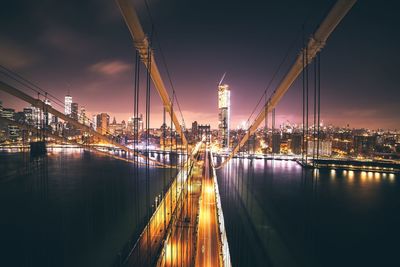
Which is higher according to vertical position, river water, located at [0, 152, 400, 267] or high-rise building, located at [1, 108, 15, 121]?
high-rise building, located at [1, 108, 15, 121]

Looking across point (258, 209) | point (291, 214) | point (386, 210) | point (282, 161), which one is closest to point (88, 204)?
point (258, 209)

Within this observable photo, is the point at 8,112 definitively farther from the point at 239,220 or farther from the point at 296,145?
the point at 296,145

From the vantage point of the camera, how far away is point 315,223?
2075 cm

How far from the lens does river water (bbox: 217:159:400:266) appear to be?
14531 millimetres

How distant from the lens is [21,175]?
111 feet

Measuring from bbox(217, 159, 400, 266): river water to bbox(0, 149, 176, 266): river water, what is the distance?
8.46m

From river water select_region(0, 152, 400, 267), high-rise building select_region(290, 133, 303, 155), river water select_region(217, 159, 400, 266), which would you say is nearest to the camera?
river water select_region(0, 152, 400, 267)

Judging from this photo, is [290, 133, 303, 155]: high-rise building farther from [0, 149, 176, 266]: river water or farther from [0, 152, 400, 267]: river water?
[0, 149, 176, 266]: river water

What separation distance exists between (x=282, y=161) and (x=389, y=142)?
33.4 m

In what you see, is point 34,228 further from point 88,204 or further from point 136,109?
point 136,109

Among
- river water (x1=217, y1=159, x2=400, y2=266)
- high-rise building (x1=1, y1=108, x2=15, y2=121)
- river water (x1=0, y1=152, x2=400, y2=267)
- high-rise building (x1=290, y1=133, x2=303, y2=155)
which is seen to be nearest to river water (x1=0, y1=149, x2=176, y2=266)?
river water (x1=0, y1=152, x2=400, y2=267)

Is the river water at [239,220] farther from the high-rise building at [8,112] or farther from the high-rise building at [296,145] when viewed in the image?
the high-rise building at [296,145]

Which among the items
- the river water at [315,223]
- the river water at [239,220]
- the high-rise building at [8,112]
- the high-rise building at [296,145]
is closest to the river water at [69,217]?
the river water at [239,220]

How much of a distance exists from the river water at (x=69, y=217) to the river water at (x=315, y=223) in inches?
333
